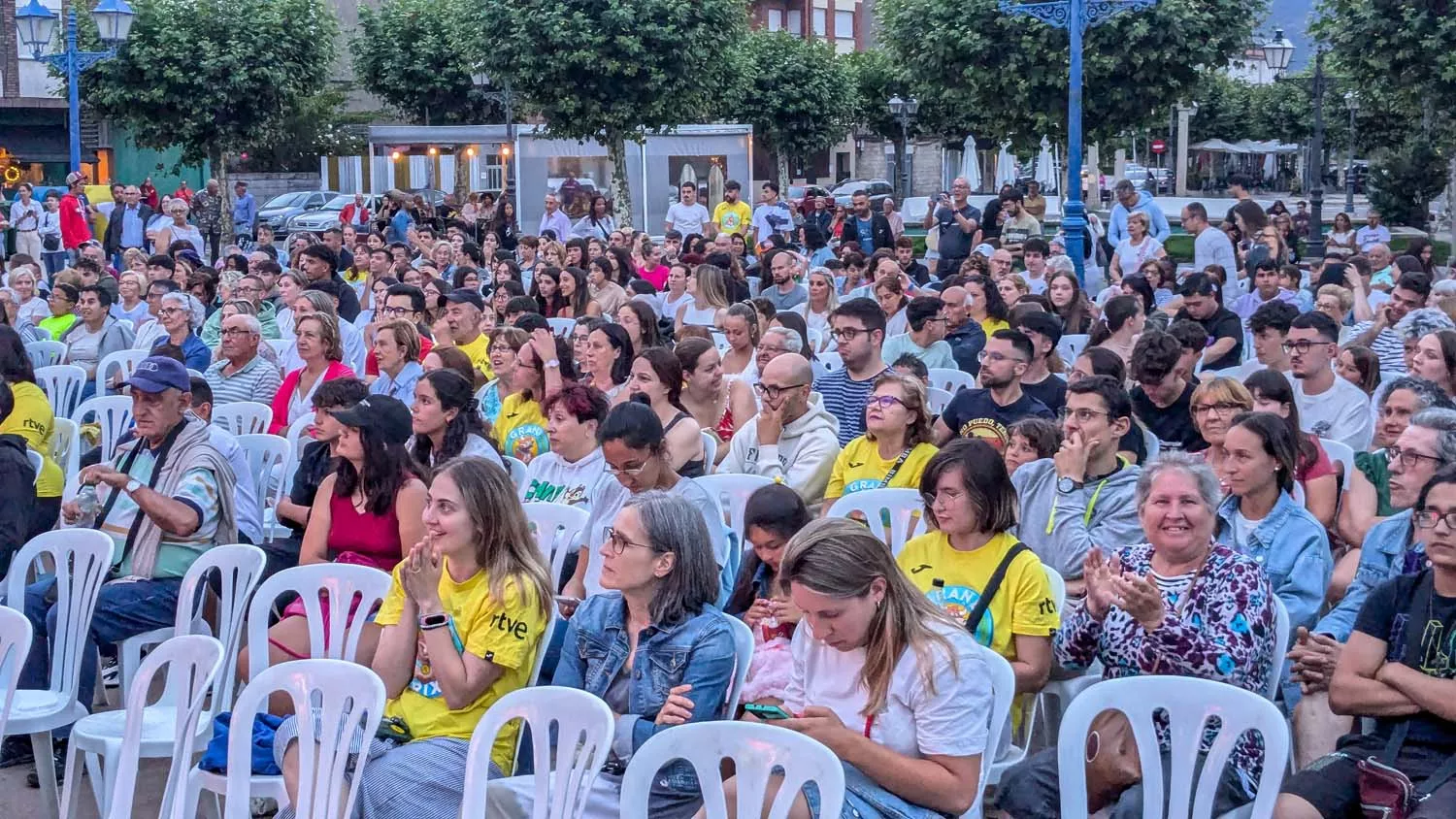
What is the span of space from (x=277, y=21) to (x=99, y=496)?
2447 centimetres

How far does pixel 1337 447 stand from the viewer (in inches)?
241

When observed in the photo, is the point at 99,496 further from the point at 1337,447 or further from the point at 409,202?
the point at 409,202

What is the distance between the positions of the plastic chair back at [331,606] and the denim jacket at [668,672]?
0.94 meters

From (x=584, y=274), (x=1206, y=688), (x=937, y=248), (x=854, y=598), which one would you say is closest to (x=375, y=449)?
(x=854, y=598)

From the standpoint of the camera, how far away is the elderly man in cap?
5508mm

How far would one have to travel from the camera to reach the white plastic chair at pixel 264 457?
22.5 ft

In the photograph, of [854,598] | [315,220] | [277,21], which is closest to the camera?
[854,598]

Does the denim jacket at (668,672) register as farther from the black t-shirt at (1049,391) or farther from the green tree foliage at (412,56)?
the green tree foliage at (412,56)

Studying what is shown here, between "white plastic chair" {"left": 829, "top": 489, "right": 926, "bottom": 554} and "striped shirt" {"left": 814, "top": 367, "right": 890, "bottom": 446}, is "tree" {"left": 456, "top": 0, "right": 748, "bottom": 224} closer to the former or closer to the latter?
"striped shirt" {"left": 814, "top": 367, "right": 890, "bottom": 446}

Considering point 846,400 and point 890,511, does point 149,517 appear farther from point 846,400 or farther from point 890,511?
point 846,400

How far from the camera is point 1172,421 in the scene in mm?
6801

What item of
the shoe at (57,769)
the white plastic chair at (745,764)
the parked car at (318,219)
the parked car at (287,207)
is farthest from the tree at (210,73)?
the white plastic chair at (745,764)

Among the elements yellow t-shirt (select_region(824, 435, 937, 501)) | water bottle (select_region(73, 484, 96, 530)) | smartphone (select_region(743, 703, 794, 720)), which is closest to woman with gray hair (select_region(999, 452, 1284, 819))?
smartphone (select_region(743, 703, 794, 720))

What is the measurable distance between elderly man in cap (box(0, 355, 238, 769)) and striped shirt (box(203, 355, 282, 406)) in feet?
8.23
